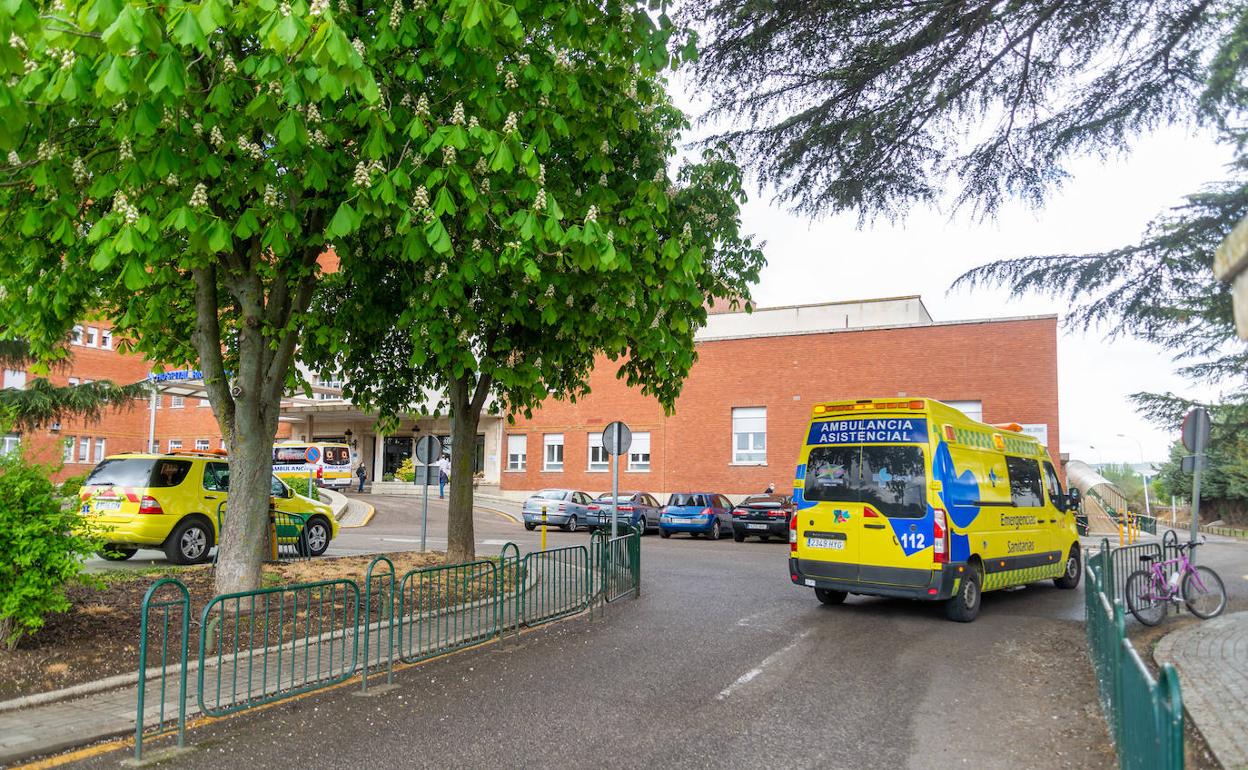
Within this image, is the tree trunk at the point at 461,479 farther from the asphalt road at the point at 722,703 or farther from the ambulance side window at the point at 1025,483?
the ambulance side window at the point at 1025,483

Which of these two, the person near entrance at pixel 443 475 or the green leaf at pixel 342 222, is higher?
the green leaf at pixel 342 222

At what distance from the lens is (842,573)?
10.6 m

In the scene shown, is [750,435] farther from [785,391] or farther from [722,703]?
[722,703]

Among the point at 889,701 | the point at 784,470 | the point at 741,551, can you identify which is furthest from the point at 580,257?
the point at 784,470

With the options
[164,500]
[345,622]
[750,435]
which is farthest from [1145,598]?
[750,435]

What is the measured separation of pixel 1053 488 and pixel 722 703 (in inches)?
364

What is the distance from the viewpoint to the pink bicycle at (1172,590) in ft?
33.1

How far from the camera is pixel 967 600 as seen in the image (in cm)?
1037

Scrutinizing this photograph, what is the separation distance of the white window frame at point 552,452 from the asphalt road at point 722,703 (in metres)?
28.7

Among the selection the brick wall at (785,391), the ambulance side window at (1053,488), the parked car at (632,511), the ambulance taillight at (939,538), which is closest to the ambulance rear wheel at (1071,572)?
the ambulance side window at (1053,488)

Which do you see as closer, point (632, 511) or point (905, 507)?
point (905, 507)

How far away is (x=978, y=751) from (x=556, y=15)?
20.5 ft

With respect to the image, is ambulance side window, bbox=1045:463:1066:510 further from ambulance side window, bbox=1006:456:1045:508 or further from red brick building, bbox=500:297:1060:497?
red brick building, bbox=500:297:1060:497

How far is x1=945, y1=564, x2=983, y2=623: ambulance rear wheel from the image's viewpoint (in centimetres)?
1027
